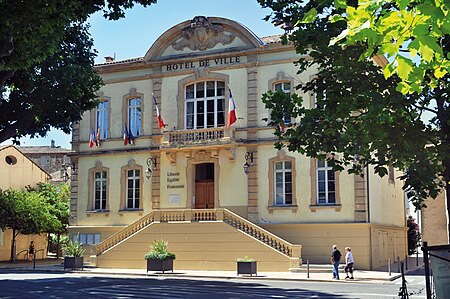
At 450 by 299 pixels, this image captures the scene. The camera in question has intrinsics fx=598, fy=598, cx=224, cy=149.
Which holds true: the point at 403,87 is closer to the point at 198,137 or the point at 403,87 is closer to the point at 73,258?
the point at 198,137

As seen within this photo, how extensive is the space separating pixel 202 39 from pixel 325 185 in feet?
33.3

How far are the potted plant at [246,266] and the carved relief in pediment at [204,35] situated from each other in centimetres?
1197

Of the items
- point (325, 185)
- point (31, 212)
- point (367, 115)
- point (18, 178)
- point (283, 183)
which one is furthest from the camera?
point (18, 178)

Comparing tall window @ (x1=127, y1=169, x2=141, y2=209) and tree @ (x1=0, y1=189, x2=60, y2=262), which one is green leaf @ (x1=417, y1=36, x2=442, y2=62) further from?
tree @ (x1=0, y1=189, x2=60, y2=262)

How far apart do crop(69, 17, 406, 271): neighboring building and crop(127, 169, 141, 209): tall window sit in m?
0.06

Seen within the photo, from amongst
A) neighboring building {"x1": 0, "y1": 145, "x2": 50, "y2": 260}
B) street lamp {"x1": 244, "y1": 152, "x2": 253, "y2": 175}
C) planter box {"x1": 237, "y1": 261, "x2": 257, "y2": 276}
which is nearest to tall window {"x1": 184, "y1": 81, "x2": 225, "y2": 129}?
street lamp {"x1": 244, "y1": 152, "x2": 253, "y2": 175}

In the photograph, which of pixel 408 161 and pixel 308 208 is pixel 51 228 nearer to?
pixel 308 208

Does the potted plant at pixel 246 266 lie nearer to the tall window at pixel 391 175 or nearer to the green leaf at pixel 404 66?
the tall window at pixel 391 175

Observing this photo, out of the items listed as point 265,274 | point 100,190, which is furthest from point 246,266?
point 100,190

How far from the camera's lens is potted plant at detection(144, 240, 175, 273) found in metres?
27.0

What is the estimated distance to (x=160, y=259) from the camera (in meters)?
27.0

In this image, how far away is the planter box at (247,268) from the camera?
995 inches

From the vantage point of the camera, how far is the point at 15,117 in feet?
67.9

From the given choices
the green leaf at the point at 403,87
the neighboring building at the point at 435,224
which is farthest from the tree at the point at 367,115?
the neighboring building at the point at 435,224
